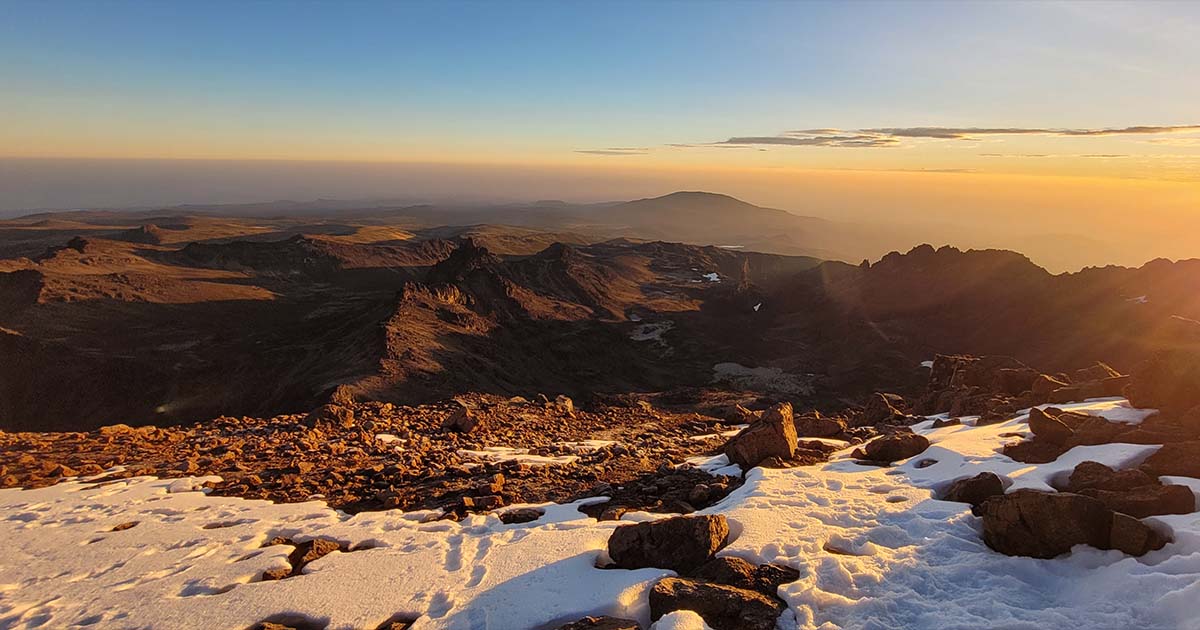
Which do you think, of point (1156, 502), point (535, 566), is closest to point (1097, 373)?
point (1156, 502)

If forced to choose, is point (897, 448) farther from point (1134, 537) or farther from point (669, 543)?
point (669, 543)

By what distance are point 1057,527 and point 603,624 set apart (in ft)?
18.6

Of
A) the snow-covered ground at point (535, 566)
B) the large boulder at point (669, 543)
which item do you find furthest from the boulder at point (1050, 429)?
the large boulder at point (669, 543)

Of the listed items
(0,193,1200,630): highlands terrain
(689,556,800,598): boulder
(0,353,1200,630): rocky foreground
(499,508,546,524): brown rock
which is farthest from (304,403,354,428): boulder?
(689,556,800,598): boulder

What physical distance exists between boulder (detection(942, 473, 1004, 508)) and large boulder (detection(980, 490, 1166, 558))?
4.81 feet

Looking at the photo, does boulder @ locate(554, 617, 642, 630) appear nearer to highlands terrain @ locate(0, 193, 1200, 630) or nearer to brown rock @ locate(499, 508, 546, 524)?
highlands terrain @ locate(0, 193, 1200, 630)

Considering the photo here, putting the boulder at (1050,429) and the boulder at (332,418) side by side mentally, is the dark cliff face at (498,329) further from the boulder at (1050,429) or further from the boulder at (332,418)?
the boulder at (1050,429)

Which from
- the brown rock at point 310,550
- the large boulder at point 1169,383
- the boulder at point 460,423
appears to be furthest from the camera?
the boulder at point 460,423

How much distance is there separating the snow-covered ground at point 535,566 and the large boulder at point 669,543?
32 centimetres

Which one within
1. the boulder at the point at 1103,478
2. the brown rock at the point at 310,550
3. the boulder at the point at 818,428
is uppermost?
the boulder at the point at 1103,478

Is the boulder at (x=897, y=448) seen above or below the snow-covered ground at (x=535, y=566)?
below

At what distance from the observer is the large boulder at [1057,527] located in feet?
21.4

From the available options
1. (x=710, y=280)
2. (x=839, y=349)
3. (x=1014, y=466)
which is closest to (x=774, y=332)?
(x=839, y=349)

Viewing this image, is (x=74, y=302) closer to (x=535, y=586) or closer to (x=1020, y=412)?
(x=535, y=586)
